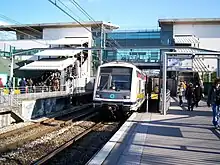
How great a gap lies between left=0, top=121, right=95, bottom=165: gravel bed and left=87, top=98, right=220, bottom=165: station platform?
223cm

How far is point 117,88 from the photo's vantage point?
16219 mm

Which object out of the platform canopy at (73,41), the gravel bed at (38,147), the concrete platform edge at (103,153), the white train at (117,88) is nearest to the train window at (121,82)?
the white train at (117,88)

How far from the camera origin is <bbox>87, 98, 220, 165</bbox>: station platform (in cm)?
699

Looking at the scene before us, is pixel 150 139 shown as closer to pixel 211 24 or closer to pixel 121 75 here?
pixel 121 75

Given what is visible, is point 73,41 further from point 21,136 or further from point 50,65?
point 21,136

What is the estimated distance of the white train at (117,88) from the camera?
15906mm

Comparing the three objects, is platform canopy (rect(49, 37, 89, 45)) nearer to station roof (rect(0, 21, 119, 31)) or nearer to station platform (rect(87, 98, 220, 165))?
station roof (rect(0, 21, 119, 31))

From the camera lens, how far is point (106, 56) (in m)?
51.5

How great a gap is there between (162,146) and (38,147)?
4230mm

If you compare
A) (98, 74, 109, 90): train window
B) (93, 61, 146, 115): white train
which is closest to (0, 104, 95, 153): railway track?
(93, 61, 146, 115): white train

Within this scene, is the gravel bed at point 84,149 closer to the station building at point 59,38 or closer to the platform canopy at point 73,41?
the station building at point 59,38

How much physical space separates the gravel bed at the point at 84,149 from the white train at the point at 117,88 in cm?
140

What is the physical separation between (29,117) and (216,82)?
10625 mm

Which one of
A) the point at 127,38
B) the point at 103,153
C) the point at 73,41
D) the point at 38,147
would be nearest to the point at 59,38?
the point at 73,41
